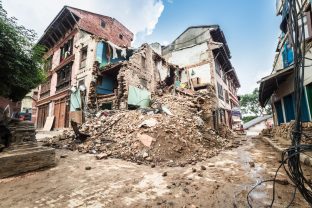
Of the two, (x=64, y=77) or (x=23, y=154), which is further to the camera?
(x=64, y=77)

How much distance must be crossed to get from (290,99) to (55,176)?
1004 centimetres

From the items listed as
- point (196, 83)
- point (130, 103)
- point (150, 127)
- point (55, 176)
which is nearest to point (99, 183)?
point (55, 176)

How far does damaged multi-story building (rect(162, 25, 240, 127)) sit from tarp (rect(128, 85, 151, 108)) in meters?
5.26

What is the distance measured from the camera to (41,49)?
560 centimetres

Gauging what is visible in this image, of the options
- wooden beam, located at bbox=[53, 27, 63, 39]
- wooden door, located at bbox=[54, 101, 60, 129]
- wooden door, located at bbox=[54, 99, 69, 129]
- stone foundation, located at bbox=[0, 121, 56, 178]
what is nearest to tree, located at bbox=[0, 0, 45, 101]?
stone foundation, located at bbox=[0, 121, 56, 178]

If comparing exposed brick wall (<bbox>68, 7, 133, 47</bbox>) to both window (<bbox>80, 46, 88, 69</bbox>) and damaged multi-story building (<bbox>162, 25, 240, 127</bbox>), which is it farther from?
damaged multi-story building (<bbox>162, 25, 240, 127</bbox>)

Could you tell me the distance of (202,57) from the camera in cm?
1809

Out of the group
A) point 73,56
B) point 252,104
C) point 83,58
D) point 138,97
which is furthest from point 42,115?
point 252,104

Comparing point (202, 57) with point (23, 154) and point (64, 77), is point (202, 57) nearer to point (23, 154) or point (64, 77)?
point (64, 77)

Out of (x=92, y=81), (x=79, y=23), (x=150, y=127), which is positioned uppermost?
(x=79, y=23)

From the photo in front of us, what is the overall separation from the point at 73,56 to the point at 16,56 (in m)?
11.5

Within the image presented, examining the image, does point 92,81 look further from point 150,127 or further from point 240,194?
point 240,194

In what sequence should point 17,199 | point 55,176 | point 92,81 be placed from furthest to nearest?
point 92,81
point 55,176
point 17,199

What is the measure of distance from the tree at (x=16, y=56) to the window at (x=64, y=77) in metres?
10.3
